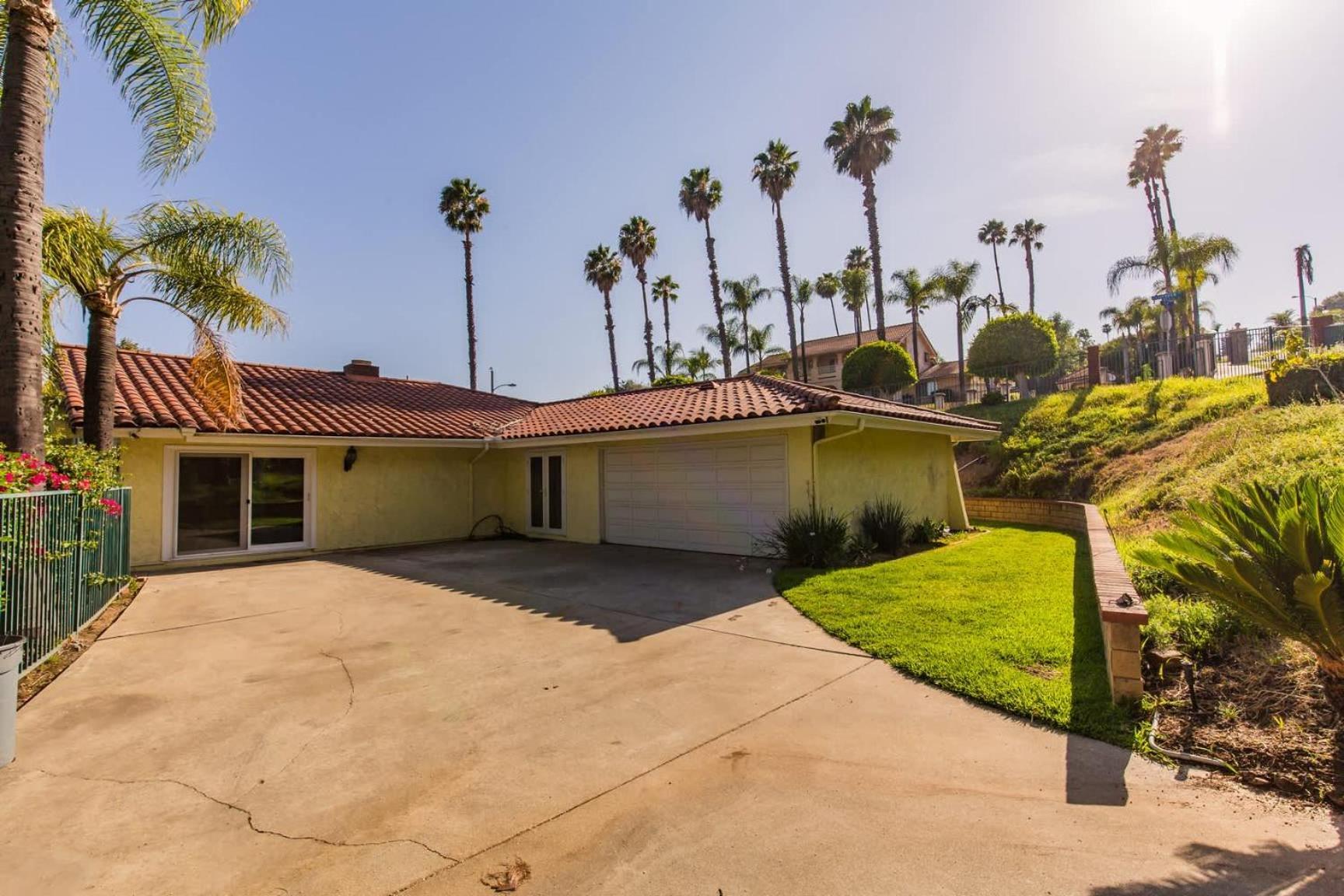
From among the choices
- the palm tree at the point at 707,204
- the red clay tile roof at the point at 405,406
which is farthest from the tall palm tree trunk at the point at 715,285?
the red clay tile roof at the point at 405,406

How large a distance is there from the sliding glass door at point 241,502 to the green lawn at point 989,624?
1080 cm

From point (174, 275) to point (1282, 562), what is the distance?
14315mm

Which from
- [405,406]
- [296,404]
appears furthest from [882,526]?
[296,404]

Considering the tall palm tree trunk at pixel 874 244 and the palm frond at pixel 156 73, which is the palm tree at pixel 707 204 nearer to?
the tall palm tree trunk at pixel 874 244

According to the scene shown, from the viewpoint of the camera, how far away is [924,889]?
106 inches

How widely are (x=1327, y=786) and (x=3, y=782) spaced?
7439mm

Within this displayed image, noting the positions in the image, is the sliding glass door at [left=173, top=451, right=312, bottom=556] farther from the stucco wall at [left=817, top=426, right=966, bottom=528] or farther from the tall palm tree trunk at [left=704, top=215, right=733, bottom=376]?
the tall palm tree trunk at [left=704, top=215, right=733, bottom=376]

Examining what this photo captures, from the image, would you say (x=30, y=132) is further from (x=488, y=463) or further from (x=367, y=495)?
(x=488, y=463)

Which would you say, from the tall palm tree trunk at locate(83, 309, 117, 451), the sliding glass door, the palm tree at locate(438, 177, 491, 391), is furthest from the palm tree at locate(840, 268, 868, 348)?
the tall palm tree trunk at locate(83, 309, 117, 451)

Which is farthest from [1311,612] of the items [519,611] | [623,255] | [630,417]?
[623,255]

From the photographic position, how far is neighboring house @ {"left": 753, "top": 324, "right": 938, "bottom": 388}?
2012 inches

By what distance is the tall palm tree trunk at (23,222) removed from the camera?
634 centimetres

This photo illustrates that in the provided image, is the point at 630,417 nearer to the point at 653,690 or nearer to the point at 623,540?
the point at 623,540

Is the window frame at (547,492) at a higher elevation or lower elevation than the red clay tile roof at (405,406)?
lower
